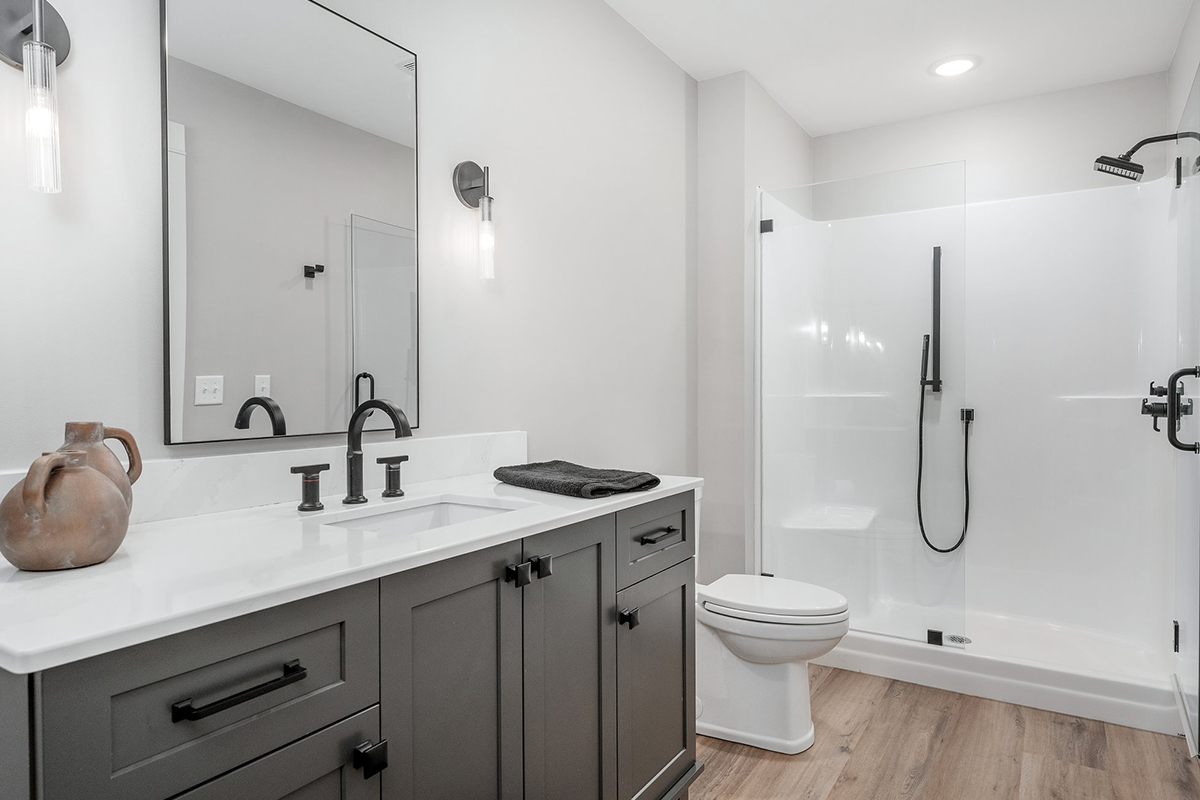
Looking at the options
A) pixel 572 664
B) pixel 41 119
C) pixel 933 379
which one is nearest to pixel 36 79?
pixel 41 119

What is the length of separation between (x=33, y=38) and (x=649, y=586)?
1529mm

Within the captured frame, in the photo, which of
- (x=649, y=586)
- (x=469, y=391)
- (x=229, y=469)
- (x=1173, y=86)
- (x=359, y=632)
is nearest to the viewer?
(x=359, y=632)

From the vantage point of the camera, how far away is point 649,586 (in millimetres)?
1740

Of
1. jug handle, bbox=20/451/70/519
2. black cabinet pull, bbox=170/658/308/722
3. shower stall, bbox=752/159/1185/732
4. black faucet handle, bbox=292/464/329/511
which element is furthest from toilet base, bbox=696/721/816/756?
jug handle, bbox=20/451/70/519

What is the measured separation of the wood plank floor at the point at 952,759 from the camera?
212cm

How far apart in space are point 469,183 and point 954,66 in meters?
2.25

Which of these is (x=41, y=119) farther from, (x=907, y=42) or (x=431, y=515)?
(x=907, y=42)

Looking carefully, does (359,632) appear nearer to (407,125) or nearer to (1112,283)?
(407,125)

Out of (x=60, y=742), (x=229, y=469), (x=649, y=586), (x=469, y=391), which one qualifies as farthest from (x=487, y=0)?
(x=60, y=742)

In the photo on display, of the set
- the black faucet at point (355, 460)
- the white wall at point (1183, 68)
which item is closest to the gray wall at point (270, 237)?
the black faucet at point (355, 460)

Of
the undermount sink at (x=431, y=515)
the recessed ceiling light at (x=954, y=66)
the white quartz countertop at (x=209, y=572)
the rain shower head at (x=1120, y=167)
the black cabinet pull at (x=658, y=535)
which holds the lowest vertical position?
the black cabinet pull at (x=658, y=535)

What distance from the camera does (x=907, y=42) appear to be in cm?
283

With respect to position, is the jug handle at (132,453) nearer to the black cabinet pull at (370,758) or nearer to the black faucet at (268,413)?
the black faucet at (268,413)

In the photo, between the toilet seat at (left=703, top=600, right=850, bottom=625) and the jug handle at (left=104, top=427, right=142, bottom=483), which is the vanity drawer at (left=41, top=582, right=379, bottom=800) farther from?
the toilet seat at (left=703, top=600, right=850, bottom=625)
